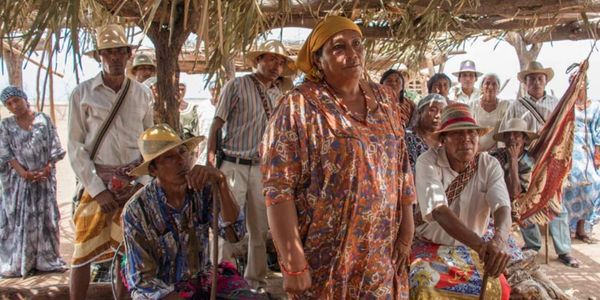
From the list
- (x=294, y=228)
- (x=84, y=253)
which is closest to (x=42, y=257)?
(x=84, y=253)

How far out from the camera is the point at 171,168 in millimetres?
2908

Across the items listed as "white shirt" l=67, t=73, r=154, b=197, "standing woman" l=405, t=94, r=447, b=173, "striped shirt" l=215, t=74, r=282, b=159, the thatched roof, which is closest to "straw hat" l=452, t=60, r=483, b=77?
the thatched roof

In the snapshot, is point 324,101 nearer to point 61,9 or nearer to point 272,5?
point 61,9

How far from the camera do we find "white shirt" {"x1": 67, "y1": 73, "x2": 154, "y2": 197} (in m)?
3.46

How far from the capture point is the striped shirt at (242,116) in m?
4.34

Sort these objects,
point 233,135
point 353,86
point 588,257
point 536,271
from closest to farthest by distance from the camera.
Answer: point 353,86, point 536,271, point 233,135, point 588,257

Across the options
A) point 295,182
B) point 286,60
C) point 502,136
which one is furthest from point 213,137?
point 502,136

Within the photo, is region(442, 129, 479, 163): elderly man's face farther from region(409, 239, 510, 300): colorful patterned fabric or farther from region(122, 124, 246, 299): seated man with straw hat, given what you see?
region(122, 124, 246, 299): seated man with straw hat

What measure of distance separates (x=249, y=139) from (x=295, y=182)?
6.90 feet

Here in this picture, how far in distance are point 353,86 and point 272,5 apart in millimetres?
1570

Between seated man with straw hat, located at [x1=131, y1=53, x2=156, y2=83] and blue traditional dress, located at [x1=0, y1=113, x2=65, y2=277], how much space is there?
97cm

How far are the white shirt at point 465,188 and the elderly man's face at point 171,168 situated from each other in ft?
4.25

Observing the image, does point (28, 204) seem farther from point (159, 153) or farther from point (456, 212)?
point (456, 212)

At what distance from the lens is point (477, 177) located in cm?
329
